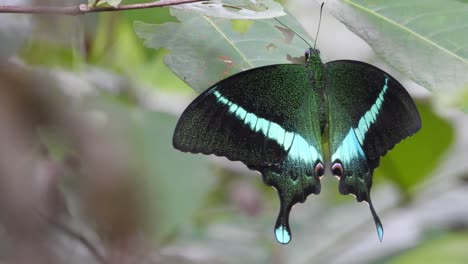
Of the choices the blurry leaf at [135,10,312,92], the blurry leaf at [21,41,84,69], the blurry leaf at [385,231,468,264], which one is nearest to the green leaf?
the blurry leaf at [135,10,312,92]

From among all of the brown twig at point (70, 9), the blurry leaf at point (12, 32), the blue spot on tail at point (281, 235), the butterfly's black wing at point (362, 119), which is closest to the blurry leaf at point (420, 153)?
the butterfly's black wing at point (362, 119)

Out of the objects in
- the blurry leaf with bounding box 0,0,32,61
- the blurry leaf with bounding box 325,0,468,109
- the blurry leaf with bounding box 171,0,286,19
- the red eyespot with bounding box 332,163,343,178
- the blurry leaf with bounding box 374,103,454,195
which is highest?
the blurry leaf with bounding box 171,0,286,19

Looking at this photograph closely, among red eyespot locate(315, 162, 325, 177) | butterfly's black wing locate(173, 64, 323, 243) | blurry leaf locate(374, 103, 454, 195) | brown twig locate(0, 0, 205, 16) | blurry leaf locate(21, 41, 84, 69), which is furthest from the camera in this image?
blurry leaf locate(374, 103, 454, 195)

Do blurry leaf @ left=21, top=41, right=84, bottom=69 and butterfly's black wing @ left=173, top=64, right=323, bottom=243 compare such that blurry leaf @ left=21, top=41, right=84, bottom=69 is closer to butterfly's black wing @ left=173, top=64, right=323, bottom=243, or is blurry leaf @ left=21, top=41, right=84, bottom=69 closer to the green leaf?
butterfly's black wing @ left=173, top=64, right=323, bottom=243

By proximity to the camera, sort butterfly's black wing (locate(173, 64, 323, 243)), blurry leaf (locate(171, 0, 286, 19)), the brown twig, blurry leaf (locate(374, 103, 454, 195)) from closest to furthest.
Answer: the brown twig, blurry leaf (locate(171, 0, 286, 19)), butterfly's black wing (locate(173, 64, 323, 243)), blurry leaf (locate(374, 103, 454, 195))

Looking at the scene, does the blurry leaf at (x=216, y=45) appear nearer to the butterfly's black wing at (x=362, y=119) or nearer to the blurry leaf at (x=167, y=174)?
the butterfly's black wing at (x=362, y=119)

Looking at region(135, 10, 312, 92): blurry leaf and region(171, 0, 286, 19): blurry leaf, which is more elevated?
region(171, 0, 286, 19): blurry leaf

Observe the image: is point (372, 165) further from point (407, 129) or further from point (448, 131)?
point (448, 131)
